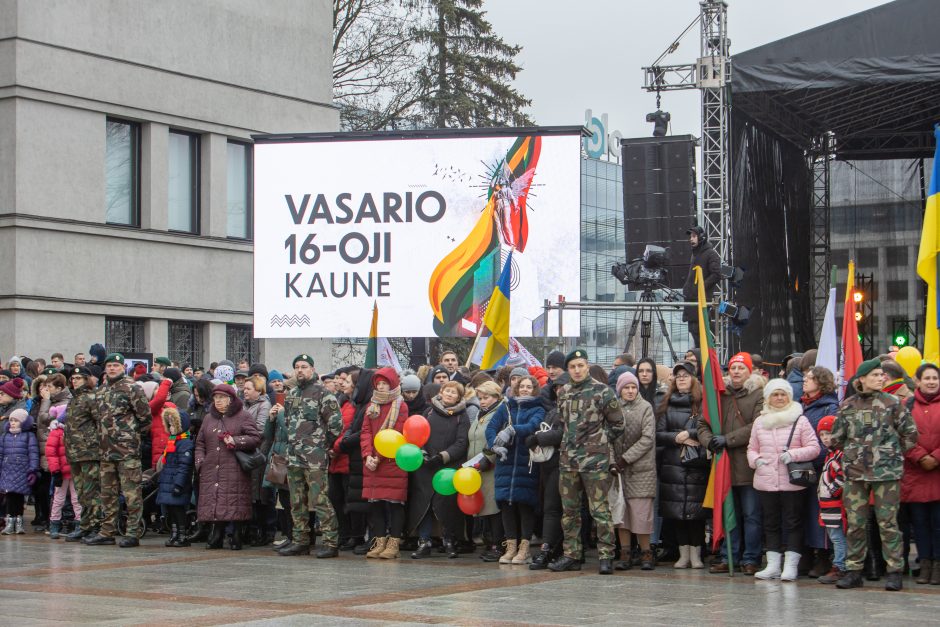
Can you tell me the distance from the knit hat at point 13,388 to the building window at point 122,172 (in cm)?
1011

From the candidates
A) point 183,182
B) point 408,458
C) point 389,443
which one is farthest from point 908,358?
point 183,182

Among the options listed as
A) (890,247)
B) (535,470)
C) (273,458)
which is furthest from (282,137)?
(890,247)

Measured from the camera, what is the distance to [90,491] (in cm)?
1573

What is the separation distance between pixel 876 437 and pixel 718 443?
60.1 inches

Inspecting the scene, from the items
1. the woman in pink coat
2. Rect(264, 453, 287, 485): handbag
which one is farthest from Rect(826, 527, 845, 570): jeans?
Rect(264, 453, 287, 485): handbag

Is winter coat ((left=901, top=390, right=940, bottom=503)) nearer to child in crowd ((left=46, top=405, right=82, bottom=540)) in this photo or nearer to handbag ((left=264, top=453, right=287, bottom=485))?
handbag ((left=264, top=453, right=287, bottom=485))

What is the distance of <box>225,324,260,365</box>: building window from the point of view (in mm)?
29359

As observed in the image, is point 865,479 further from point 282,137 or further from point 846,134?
point 846,134

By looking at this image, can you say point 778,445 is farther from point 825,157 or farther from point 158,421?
point 825,157

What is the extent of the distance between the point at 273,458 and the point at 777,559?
508 centimetres

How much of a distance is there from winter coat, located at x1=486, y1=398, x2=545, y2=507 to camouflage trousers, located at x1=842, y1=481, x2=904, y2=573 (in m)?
2.97

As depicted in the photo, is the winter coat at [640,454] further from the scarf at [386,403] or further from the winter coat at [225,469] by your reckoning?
the winter coat at [225,469]

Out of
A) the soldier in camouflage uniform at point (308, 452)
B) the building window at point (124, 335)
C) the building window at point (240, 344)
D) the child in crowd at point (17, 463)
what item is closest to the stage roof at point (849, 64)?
the building window at point (240, 344)

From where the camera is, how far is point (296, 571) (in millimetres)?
12820
